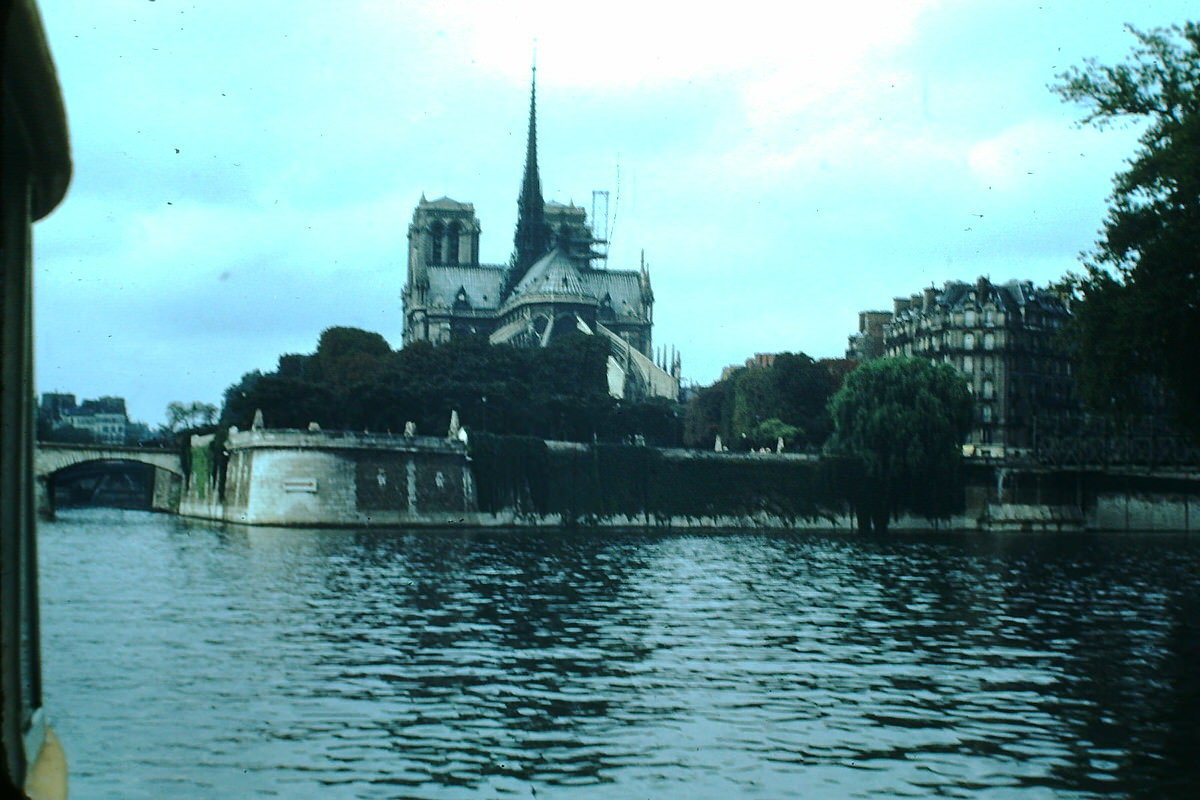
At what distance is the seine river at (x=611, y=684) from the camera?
54.4ft

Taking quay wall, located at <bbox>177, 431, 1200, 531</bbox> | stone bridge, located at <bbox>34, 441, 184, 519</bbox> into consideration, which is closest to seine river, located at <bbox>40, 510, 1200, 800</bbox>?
quay wall, located at <bbox>177, 431, 1200, 531</bbox>

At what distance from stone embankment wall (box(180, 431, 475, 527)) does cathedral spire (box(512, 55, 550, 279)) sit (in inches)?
4194

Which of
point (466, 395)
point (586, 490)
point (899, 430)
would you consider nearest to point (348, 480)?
point (586, 490)

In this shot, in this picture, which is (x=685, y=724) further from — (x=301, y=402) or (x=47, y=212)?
(x=301, y=402)

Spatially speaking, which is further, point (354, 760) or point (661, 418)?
point (661, 418)

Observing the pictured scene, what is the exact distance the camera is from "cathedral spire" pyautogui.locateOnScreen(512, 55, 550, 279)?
192750 mm

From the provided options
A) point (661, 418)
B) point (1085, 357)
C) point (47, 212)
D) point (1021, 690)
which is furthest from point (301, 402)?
point (47, 212)

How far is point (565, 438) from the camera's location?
108 m

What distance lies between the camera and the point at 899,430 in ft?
295

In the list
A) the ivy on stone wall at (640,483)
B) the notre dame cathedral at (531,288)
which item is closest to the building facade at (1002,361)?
the ivy on stone wall at (640,483)

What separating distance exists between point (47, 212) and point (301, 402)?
92529 mm

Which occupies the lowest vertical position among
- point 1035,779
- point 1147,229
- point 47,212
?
point 1035,779

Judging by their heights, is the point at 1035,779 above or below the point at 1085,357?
below

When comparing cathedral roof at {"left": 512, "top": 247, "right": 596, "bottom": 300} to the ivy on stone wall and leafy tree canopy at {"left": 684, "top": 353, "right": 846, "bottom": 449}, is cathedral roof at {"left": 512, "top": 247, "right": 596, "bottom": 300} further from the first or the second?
the ivy on stone wall
